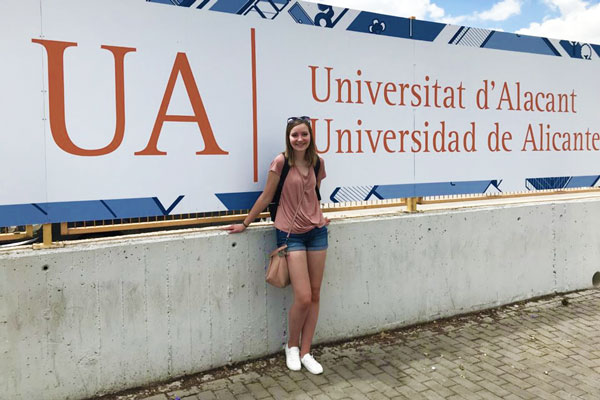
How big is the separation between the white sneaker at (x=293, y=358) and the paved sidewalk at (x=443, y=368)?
62 mm

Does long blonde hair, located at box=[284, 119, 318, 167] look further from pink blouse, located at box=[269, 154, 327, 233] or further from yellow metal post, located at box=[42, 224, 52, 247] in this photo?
yellow metal post, located at box=[42, 224, 52, 247]

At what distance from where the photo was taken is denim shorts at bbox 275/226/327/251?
12.6 feet

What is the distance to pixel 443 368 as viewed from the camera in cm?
397

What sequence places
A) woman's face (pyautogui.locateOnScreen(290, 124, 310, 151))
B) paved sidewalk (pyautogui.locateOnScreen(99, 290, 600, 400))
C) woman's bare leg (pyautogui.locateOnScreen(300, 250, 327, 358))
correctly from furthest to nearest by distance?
woman's bare leg (pyautogui.locateOnScreen(300, 250, 327, 358)) → woman's face (pyautogui.locateOnScreen(290, 124, 310, 151)) → paved sidewalk (pyautogui.locateOnScreen(99, 290, 600, 400))

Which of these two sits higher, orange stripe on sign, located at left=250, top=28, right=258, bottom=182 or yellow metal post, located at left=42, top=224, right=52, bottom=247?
orange stripe on sign, located at left=250, top=28, right=258, bottom=182

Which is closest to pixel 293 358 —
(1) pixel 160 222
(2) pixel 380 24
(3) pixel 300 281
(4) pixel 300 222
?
(3) pixel 300 281

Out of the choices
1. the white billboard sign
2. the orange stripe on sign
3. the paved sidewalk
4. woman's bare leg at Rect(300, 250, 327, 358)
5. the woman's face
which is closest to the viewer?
the white billboard sign

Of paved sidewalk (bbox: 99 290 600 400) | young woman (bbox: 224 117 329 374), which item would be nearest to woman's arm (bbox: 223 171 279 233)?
young woman (bbox: 224 117 329 374)

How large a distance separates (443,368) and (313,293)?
1.20 metres

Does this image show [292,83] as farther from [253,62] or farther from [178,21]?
[178,21]

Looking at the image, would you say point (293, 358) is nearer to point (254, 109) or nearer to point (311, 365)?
point (311, 365)

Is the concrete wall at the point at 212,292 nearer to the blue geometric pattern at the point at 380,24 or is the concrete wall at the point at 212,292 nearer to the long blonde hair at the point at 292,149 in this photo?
the long blonde hair at the point at 292,149

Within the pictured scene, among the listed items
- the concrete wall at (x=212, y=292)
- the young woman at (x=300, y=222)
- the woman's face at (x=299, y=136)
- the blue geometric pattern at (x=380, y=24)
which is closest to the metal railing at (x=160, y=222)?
the concrete wall at (x=212, y=292)

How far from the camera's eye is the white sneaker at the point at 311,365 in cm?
384
